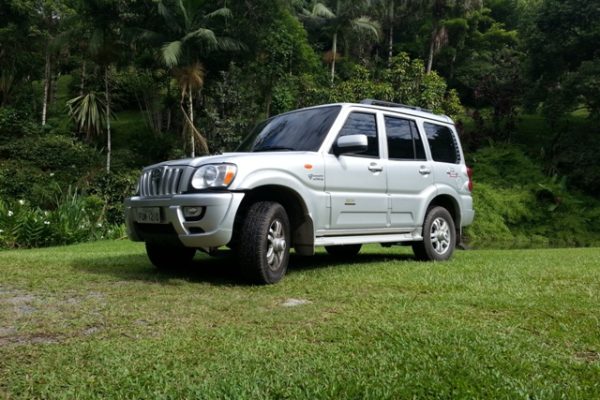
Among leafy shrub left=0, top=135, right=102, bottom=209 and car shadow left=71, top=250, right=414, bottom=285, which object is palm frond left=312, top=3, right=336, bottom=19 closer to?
leafy shrub left=0, top=135, right=102, bottom=209

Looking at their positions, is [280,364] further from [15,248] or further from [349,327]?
[15,248]

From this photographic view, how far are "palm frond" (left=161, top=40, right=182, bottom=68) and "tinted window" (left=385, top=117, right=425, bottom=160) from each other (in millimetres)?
15589

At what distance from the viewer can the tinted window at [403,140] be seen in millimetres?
5934

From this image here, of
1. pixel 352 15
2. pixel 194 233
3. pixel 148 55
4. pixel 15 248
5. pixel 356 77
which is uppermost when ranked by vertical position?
pixel 352 15

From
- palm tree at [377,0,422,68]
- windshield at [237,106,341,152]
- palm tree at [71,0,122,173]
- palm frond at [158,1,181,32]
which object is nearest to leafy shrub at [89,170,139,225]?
palm tree at [71,0,122,173]

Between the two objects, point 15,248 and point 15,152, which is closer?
point 15,248

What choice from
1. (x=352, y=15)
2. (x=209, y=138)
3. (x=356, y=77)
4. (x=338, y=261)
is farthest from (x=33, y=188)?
(x=352, y=15)

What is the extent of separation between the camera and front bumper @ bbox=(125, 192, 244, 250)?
166 inches

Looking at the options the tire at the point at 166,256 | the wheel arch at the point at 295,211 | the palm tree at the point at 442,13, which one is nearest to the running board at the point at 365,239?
the wheel arch at the point at 295,211

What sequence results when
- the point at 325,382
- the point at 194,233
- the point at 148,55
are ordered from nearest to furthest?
the point at 325,382 → the point at 194,233 → the point at 148,55

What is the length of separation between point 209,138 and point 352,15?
13059mm

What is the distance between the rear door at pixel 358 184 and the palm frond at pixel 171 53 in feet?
52.1

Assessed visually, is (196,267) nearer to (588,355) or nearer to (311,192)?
(311,192)

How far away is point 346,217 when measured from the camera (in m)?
5.25
